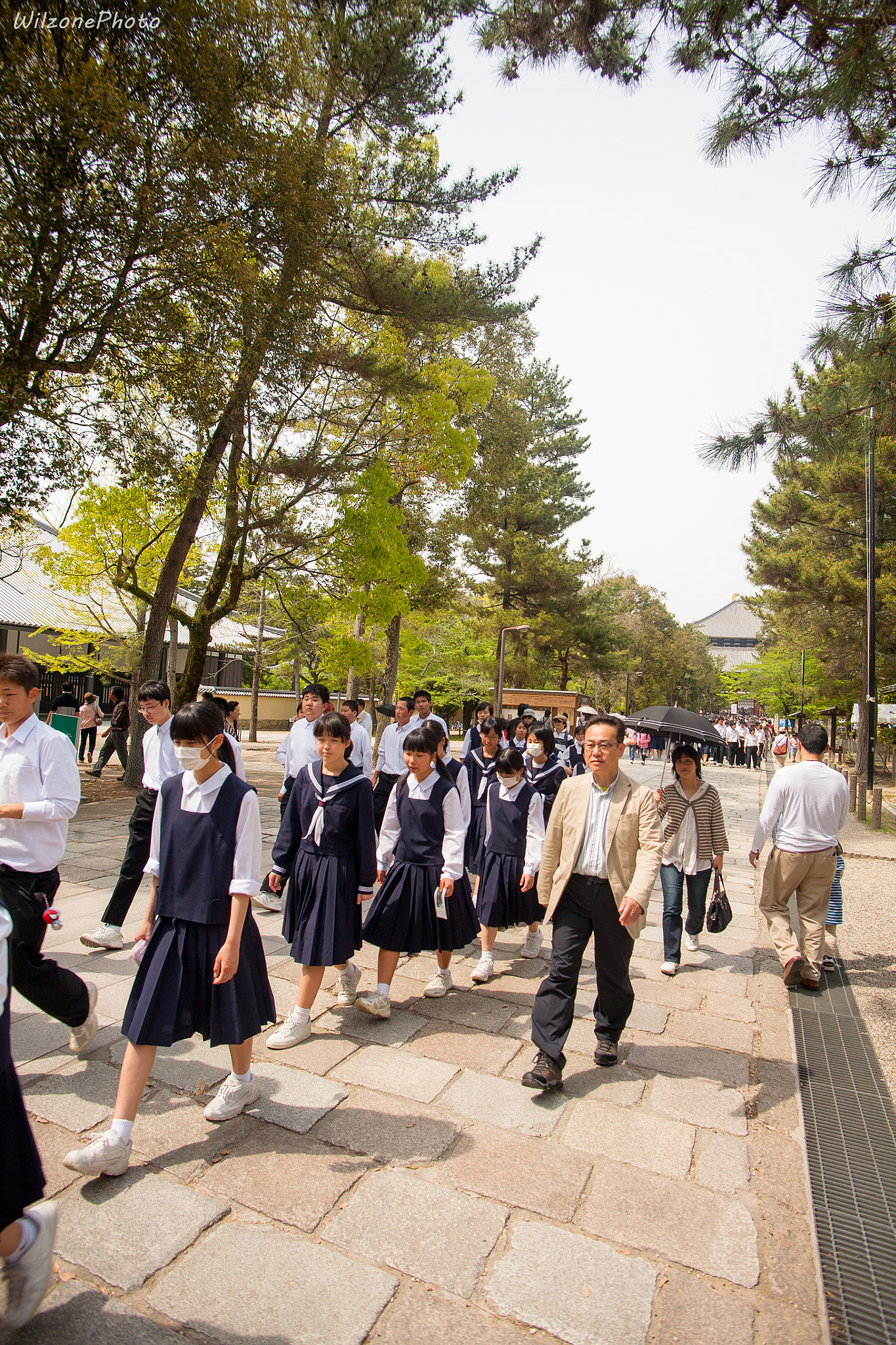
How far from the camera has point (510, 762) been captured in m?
5.48

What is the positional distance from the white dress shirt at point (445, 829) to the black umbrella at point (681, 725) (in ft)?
8.74

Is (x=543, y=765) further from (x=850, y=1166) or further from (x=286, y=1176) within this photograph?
(x=286, y=1176)

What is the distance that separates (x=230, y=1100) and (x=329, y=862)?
122 centimetres

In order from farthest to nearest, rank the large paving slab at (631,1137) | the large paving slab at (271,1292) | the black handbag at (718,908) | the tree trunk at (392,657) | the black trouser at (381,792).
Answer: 1. the tree trunk at (392,657)
2. the black trouser at (381,792)
3. the black handbag at (718,908)
4. the large paving slab at (631,1137)
5. the large paving slab at (271,1292)

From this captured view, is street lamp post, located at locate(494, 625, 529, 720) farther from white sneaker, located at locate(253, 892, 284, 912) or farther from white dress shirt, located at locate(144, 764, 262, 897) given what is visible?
white dress shirt, located at locate(144, 764, 262, 897)

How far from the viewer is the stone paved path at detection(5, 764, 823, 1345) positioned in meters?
2.30

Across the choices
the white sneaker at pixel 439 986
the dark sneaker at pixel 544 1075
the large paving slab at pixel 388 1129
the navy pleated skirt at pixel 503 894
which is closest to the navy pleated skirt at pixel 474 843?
the navy pleated skirt at pixel 503 894

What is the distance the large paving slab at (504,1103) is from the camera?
3371 millimetres

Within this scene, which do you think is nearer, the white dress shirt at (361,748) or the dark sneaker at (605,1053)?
the dark sneaker at (605,1053)

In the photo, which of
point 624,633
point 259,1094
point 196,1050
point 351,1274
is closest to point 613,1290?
point 351,1274

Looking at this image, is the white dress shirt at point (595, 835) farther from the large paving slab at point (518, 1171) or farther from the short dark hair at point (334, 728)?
the short dark hair at point (334, 728)

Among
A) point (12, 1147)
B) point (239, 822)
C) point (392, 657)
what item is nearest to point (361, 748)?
point (239, 822)

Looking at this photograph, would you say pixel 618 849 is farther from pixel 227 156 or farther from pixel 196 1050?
pixel 227 156

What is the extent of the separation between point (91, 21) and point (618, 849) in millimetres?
9434
